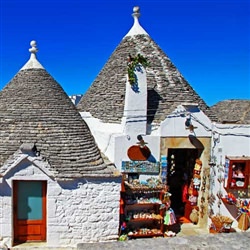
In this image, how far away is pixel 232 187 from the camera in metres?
10.1

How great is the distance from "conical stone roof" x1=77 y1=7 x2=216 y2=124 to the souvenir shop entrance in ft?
6.39

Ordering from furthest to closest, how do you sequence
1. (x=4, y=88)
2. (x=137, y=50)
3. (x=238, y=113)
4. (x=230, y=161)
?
(x=238, y=113), (x=137, y=50), (x=4, y=88), (x=230, y=161)

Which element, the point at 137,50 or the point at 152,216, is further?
the point at 137,50

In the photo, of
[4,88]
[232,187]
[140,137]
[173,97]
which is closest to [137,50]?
[173,97]

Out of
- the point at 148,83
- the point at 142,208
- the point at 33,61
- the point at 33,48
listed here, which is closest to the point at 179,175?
the point at 142,208

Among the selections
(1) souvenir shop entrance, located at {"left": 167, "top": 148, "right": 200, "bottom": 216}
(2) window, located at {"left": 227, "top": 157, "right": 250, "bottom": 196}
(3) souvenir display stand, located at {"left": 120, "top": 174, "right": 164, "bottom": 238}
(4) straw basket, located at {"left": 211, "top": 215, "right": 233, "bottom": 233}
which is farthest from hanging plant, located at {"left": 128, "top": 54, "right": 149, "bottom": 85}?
(4) straw basket, located at {"left": 211, "top": 215, "right": 233, "bottom": 233}

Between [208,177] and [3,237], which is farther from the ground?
[208,177]

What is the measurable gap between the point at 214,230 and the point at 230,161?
2.39 metres

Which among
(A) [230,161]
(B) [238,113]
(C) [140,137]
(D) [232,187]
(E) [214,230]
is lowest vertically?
(E) [214,230]

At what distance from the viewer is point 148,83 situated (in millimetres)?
11445

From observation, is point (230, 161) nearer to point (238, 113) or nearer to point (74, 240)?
point (74, 240)

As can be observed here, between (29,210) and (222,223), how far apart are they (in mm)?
6104

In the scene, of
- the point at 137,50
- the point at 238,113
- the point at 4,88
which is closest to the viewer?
the point at 4,88

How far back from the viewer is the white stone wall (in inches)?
332
